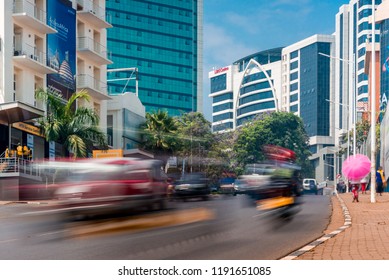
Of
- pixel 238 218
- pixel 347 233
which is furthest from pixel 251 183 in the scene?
pixel 347 233

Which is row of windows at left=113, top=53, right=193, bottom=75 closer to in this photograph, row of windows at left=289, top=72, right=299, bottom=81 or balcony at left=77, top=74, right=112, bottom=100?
balcony at left=77, top=74, right=112, bottom=100

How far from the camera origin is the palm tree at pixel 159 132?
6.16 m

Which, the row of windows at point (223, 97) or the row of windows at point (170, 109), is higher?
the row of windows at point (223, 97)

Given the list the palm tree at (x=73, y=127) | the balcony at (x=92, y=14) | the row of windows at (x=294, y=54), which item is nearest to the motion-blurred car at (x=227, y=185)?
the palm tree at (x=73, y=127)

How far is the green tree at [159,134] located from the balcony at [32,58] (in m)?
1.24

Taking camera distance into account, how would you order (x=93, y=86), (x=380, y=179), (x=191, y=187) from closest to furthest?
(x=191, y=187), (x=93, y=86), (x=380, y=179)

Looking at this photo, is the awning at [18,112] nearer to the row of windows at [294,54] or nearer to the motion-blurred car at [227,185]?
the motion-blurred car at [227,185]

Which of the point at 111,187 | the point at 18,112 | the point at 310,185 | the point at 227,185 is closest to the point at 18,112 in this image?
the point at 18,112

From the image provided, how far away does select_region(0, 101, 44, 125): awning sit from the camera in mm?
6297

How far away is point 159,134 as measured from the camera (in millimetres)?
6156

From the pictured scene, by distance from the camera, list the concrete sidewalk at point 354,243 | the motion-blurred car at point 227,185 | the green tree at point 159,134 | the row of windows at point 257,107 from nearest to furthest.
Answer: the green tree at point 159,134, the motion-blurred car at point 227,185, the row of windows at point 257,107, the concrete sidewalk at point 354,243

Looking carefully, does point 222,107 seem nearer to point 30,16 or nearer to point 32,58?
point 32,58

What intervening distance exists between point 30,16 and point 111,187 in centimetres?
185

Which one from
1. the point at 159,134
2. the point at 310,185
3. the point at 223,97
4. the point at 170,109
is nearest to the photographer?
the point at 159,134
